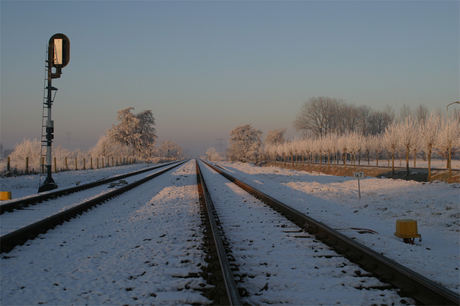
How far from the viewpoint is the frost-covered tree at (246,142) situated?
81500 millimetres

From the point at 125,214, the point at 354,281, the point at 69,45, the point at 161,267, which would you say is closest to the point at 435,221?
the point at 354,281

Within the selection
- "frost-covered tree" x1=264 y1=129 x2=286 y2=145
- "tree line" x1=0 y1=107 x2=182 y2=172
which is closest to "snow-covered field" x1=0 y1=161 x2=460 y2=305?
"tree line" x1=0 y1=107 x2=182 y2=172

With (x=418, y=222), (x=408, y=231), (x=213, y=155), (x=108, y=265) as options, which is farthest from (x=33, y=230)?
(x=213, y=155)

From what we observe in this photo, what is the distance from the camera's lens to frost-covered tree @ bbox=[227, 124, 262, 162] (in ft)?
267

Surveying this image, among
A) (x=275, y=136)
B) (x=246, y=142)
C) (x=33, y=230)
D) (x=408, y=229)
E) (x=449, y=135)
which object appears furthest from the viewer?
(x=275, y=136)

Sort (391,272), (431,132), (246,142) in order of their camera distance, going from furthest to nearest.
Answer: (246,142)
(431,132)
(391,272)

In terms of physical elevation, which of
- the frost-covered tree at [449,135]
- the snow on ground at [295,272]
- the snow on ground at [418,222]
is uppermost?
the frost-covered tree at [449,135]

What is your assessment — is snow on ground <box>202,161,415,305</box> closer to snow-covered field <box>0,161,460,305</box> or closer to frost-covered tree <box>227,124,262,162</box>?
snow-covered field <box>0,161,460,305</box>

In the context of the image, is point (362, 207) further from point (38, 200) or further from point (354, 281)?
point (38, 200)

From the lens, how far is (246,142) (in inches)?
3265

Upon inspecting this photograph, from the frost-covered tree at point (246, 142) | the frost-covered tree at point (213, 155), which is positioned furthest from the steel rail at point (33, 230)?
the frost-covered tree at point (213, 155)

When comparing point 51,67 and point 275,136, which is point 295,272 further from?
point 275,136

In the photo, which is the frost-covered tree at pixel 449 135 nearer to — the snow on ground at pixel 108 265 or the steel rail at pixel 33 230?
the snow on ground at pixel 108 265

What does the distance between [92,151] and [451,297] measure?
63022 mm
